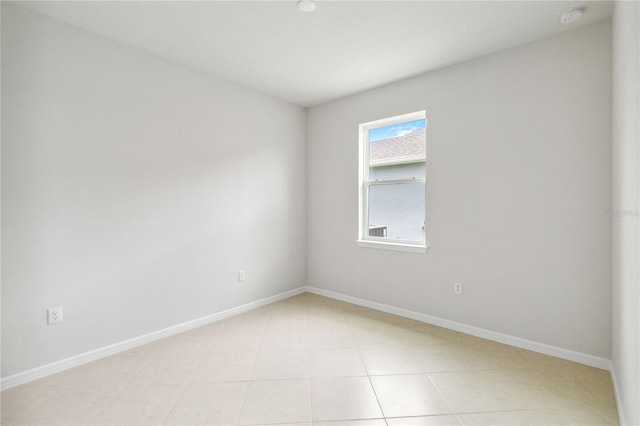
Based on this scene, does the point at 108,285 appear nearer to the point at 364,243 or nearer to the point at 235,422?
the point at 235,422

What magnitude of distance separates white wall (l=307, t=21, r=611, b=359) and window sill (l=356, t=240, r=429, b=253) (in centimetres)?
7

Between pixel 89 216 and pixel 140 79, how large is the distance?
127 centimetres

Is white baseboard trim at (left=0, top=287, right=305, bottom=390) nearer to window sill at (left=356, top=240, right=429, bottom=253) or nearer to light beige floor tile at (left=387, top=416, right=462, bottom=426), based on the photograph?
window sill at (left=356, top=240, right=429, bottom=253)

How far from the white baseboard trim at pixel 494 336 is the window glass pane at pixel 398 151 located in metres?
1.53

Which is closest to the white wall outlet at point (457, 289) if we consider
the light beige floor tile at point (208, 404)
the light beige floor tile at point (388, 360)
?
the light beige floor tile at point (388, 360)

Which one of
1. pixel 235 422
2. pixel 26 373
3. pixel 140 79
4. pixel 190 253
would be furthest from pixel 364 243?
pixel 26 373

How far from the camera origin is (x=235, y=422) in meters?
1.67

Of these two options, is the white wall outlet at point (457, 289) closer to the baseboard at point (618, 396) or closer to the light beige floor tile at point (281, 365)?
the baseboard at point (618, 396)

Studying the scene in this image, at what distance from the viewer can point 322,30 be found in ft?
7.72

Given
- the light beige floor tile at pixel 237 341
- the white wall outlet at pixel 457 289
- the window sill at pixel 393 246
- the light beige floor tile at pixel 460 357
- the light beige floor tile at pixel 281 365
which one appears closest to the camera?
the light beige floor tile at pixel 281 365

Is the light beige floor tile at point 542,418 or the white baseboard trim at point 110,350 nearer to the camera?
the light beige floor tile at point 542,418

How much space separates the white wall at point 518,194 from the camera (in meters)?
2.25

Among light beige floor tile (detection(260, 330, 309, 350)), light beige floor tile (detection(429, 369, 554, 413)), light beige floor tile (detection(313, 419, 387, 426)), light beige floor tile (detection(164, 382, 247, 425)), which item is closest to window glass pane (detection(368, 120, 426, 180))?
light beige floor tile (detection(429, 369, 554, 413))

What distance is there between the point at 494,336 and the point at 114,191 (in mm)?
3560
